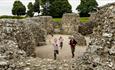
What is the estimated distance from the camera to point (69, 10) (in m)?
66.4

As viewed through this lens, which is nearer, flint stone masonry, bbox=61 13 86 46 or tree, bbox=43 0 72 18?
flint stone masonry, bbox=61 13 86 46

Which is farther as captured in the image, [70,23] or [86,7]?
[86,7]

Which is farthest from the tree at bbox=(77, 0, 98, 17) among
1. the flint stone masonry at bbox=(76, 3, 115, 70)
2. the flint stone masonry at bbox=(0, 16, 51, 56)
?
the flint stone masonry at bbox=(76, 3, 115, 70)

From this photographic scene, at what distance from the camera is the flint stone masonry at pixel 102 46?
8898mm

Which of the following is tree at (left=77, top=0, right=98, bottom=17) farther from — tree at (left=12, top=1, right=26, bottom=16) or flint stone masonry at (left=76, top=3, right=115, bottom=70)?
flint stone masonry at (left=76, top=3, right=115, bottom=70)

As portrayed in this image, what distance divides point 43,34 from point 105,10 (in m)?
19.5

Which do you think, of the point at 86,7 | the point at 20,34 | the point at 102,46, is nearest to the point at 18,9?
the point at 86,7

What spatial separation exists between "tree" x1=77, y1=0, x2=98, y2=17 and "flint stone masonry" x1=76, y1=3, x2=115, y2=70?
5424cm

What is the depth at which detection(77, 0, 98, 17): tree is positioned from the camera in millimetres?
64688

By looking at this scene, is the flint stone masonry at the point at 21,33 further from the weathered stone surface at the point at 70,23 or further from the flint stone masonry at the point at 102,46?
the weathered stone surface at the point at 70,23

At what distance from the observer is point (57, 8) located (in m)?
64.4

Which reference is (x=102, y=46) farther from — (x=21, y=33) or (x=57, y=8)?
(x=57, y=8)

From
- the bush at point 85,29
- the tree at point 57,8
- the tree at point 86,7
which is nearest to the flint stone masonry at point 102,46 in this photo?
the bush at point 85,29

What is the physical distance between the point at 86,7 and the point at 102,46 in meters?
56.2
